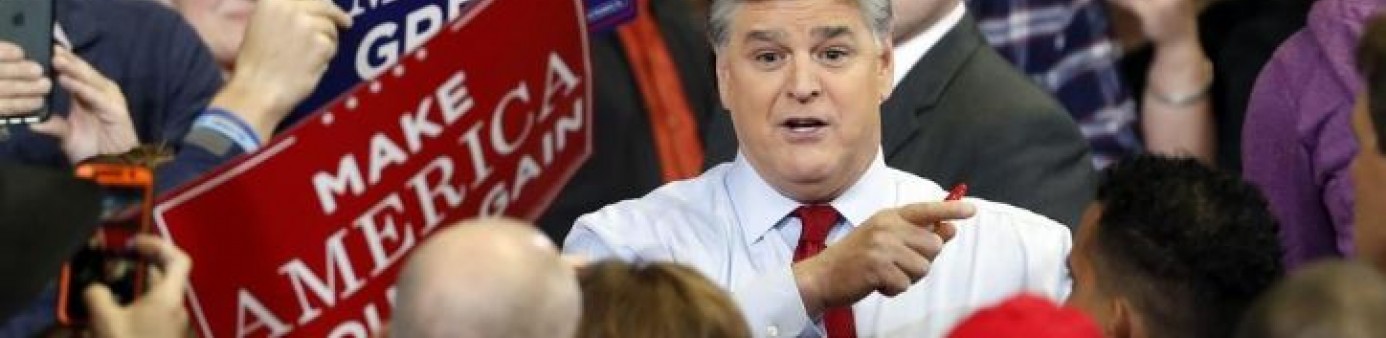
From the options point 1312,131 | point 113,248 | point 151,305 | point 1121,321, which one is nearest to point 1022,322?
point 1121,321

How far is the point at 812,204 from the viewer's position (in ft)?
17.3

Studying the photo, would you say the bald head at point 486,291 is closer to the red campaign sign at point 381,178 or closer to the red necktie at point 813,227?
the red campaign sign at point 381,178

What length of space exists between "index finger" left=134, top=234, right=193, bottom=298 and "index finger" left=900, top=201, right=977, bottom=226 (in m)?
0.93

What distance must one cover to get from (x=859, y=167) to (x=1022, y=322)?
1190 millimetres

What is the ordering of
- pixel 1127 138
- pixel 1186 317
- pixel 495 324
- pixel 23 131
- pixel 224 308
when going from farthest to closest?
pixel 1127 138 < pixel 23 131 < pixel 224 308 < pixel 1186 317 < pixel 495 324

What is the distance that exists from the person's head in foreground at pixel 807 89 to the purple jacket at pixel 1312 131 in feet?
2.57

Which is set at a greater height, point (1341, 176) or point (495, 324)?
point (495, 324)

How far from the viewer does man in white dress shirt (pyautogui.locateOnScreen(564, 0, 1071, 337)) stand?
5230 millimetres

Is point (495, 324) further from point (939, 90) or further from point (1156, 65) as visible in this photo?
point (1156, 65)

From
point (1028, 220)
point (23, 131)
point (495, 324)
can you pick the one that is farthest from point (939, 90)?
point (495, 324)

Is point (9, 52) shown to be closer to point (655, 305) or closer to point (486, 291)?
point (655, 305)

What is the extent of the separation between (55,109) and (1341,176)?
186 cm

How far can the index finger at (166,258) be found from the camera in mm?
4531

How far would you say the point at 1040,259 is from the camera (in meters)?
5.25
